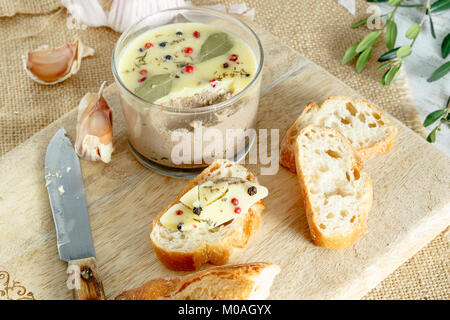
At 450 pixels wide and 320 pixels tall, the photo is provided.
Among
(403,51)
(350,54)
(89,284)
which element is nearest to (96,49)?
(350,54)

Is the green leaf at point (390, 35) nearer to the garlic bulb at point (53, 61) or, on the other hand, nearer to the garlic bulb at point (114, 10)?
the garlic bulb at point (114, 10)

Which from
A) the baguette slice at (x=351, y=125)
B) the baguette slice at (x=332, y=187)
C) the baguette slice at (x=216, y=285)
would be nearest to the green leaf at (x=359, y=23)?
the baguette slice at (x=351, y=125)

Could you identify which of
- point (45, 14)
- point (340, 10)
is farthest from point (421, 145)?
point (45, 14)

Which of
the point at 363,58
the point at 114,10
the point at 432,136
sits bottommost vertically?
the point at 432,136

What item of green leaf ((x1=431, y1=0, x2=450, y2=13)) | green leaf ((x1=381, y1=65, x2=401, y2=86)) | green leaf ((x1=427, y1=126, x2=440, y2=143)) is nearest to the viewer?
green leaf ((x1=427, y1=126, x2=440, y2=143))

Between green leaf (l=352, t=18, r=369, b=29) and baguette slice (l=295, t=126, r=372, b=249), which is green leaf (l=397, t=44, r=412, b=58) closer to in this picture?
green leaf (l=352, t=18, r=369, b=29)

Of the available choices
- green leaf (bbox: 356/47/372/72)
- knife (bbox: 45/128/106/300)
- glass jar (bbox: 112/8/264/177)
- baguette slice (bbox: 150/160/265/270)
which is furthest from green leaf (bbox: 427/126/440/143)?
knife (bbox: 45/128/106/300)

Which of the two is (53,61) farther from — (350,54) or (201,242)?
(350,54)
